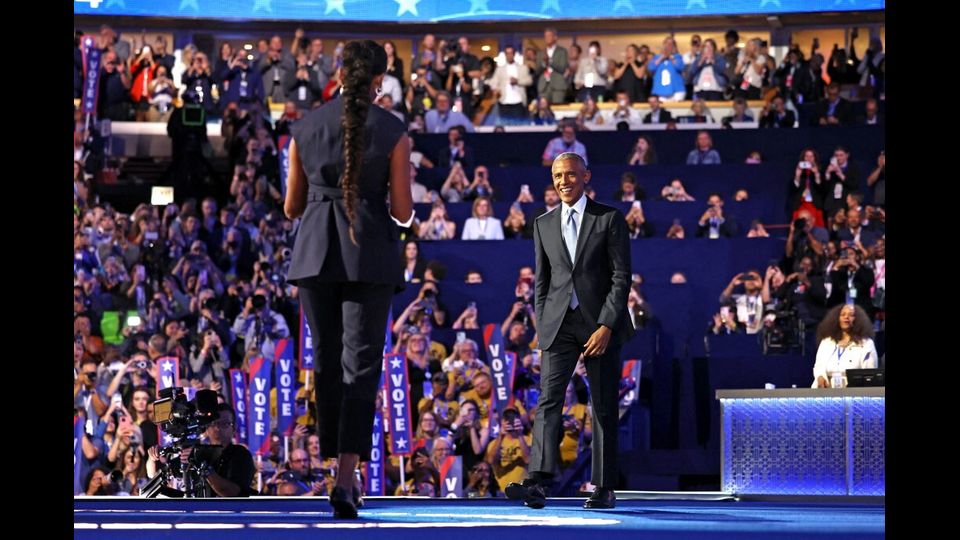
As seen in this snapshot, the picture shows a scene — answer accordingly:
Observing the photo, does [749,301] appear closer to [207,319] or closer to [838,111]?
[207,319]

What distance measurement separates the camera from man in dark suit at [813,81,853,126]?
63.6 feet

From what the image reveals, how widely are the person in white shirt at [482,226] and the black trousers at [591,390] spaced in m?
9.55

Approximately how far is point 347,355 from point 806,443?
16.0ft

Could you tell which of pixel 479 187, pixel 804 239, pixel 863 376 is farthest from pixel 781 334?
pixel 479 187

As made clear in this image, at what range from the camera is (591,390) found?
7.07 m

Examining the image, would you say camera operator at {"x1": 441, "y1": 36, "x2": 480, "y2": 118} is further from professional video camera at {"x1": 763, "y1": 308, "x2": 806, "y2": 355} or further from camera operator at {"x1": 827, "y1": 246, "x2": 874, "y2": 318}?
professional video camera at {"x1": 763, "y1": 308, "x2": 806, "y2": 355}

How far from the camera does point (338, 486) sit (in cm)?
560

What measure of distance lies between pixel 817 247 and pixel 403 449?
5.02 meters

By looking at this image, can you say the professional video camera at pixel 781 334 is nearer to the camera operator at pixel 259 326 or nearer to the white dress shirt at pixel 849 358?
the white dress shirt at pixel 849 358

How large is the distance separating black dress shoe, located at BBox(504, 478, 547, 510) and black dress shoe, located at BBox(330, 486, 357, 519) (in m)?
1.20


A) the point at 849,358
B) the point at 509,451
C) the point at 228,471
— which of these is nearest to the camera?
the point at 228,471

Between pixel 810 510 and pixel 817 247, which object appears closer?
pixel 810 510
